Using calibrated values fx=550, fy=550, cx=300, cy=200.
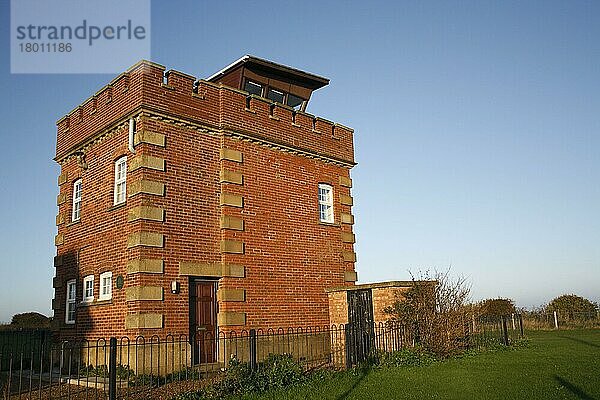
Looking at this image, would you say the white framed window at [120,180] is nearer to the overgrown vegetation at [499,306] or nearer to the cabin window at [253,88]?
the cabin window at [253,88]

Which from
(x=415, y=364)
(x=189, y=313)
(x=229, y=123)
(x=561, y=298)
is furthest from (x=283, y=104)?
(x=561, y=298)

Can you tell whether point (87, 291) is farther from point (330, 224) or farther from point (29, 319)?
point (29, 319)

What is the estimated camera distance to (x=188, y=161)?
16188mm

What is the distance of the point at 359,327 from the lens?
15.7 metres

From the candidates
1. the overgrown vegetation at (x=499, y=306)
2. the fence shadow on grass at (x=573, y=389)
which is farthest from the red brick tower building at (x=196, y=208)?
the overgrown vegetation at (x=499, y=306)

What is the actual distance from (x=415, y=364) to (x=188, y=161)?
8.59m

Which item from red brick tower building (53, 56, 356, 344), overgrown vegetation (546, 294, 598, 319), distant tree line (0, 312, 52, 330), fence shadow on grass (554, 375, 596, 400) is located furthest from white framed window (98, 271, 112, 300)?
overgrown vegetation (546, 294, 598, 319)

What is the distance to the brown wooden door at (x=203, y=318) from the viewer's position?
609 inches

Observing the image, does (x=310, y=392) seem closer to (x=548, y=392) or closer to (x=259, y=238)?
(x=548, y=392)

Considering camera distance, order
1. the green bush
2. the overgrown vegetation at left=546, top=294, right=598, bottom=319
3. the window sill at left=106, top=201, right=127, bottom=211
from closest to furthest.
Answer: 1. the green bush
2. the window sill at left=106, top=201, right=127, bottom=211
3. the overgrown vegetation at left=546, top=294, right=598, bottom=319

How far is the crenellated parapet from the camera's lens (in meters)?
15.7

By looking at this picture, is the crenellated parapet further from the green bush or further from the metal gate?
the green bush

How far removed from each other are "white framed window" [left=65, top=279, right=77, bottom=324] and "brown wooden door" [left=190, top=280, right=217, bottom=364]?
4.53 meters

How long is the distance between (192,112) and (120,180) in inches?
116
